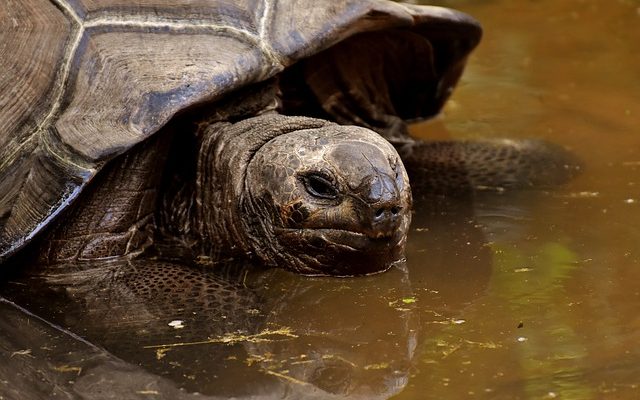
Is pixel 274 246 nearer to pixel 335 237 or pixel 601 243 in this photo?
pixel 335 237

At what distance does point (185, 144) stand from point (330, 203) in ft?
3.00

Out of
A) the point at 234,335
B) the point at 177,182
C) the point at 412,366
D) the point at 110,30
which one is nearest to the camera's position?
the point at 412,366

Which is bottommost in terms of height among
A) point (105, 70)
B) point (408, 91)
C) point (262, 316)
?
point (408, 91)

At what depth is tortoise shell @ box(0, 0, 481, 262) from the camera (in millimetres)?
4059

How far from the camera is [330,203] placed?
402 cm

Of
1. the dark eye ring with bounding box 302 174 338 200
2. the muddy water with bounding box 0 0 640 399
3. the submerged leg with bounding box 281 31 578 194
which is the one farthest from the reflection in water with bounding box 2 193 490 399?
the submerged leg with bounding box 281 31 578 194

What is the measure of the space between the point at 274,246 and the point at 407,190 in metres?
0.54

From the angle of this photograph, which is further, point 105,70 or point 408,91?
point 408,91

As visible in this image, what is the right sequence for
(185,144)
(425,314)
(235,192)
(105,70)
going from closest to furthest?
1. (425,314)
2. (105,70)
3. (235,192)
4. (185,144)

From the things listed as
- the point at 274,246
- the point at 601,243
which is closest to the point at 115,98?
the point at 274,246

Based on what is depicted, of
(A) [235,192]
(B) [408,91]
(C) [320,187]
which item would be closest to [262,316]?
(C) [320,187]

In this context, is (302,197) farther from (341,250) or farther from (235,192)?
(235,192)

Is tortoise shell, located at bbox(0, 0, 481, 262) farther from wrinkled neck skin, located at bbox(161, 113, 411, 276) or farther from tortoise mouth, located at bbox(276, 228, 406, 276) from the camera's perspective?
tortoise mouth, located at bbox(276, 228, 406, 276)

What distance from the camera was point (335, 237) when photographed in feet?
13.2
